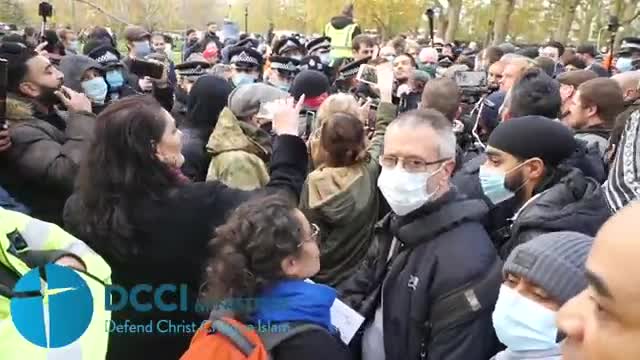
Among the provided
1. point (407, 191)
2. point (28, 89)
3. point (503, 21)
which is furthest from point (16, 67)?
point (503, 21)

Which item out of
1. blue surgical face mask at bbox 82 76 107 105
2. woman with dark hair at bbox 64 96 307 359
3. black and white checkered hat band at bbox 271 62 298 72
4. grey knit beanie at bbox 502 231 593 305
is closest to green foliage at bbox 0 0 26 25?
black and white checkered hat band at bbox 271 62 298 72

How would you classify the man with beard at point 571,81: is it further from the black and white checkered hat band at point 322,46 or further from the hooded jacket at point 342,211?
the black and white checkered hat band at point 322,46

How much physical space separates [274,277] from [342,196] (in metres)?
1.50

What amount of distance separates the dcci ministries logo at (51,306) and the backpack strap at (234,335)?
0.38 meters

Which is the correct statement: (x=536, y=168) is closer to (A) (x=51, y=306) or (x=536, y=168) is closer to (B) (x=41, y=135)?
(A) (x=51, y=306)

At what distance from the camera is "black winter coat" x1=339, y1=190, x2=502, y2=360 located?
2457mm

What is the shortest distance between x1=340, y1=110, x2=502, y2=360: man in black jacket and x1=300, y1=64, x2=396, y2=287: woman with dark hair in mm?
605

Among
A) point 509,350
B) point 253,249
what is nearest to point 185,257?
point 253,249

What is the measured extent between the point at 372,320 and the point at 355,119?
48.4 inches

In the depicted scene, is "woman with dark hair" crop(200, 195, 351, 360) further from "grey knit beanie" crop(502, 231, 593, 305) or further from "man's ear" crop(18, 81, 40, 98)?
"man's ear" crop(18, 81, 40, 98)

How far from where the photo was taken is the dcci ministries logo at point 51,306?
6.03 ft

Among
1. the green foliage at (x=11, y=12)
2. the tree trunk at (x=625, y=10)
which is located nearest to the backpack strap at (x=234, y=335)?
the tree trunk at (x=625, y=10)

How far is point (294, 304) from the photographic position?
7.09ft

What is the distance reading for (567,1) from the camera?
101ft
